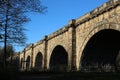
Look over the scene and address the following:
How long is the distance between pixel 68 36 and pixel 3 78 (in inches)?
832

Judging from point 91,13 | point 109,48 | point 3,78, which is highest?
point 91,13

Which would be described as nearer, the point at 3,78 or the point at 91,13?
the point at 3,78

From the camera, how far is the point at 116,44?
3206 cm

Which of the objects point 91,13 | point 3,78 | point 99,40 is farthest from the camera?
point 99,40

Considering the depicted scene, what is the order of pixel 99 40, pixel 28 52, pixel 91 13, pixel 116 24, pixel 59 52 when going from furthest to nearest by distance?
pixel 28 52 → pixel 59 52 → pixel 99 40 → pixel 91 13 → pixel 116 24

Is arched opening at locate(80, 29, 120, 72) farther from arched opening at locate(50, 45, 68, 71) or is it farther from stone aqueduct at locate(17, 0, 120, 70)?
arched opening at locate(50, 45, 68, 71)

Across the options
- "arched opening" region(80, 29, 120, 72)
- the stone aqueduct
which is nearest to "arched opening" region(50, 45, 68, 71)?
the stone aqueduct

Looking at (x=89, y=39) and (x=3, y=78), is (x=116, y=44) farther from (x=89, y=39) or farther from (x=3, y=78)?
(x=3, y=78)

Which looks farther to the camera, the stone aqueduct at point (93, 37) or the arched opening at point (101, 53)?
the arched opening at point (101, 53)

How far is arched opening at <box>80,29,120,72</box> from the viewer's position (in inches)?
1167

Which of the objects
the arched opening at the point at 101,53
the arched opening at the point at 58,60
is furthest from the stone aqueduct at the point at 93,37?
the arched opening at the point at 58,60

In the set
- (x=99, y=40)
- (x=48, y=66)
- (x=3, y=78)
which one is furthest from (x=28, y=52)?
(x=3, y=78)

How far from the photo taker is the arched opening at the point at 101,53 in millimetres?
29636

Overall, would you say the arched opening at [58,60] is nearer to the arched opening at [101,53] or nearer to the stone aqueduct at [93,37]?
the stone aqueduct at [93,37]
